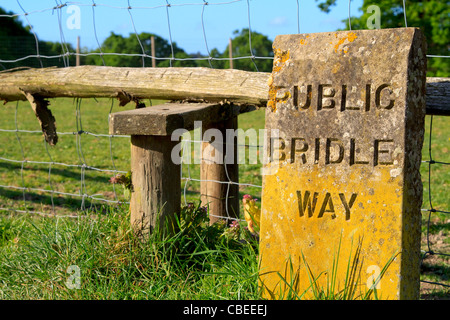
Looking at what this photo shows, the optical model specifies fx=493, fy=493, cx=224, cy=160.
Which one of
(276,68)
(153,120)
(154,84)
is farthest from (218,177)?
(276,68)

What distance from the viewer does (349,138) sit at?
2.19m

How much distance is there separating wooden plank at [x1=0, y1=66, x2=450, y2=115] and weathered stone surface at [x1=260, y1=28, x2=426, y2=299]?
53 cm

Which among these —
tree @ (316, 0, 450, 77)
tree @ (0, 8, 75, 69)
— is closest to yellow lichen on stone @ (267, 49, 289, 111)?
tree @ (316, 0, 450, 77)

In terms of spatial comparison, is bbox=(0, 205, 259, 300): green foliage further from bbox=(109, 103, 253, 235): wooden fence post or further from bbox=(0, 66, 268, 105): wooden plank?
bbox=(0, 66, 268, 105): wooden plank

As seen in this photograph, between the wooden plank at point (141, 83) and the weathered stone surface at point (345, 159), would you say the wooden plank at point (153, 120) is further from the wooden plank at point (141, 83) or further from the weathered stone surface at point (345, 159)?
the weathered stone surface at point (345, 159)

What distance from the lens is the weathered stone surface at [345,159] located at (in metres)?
2.12

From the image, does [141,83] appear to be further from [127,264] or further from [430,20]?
[430,20]

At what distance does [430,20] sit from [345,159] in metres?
16.8

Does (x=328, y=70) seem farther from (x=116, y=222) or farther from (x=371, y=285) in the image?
(x=116, y=222)

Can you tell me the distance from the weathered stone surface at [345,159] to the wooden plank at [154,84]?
530mm

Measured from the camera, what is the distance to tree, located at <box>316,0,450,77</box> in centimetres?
1638

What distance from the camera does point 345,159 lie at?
221 centimetres
